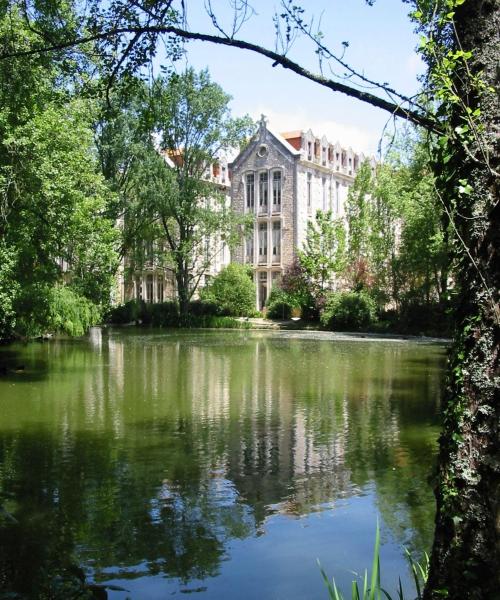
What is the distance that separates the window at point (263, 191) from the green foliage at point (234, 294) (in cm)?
636

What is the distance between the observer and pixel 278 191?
181ft

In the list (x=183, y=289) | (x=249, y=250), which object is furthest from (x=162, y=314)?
(x=249, y=250)

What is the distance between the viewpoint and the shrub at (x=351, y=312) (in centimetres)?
4341

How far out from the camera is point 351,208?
50.4 meters

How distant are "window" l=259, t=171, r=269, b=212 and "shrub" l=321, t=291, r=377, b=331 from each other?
13.9 m

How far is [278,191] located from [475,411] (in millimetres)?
52455

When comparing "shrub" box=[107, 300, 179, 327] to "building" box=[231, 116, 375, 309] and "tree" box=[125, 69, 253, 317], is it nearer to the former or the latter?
"tree" box=[125, 69, 253, 317]

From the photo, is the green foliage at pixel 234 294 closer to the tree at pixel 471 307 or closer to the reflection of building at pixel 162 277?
the reflection of building at pixel 162 277

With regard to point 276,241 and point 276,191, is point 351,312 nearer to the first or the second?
point 276,241

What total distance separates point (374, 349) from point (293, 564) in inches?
952

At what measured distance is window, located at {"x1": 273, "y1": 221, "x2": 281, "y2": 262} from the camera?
55250 millimetres

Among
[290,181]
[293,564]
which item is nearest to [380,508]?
[293,564]

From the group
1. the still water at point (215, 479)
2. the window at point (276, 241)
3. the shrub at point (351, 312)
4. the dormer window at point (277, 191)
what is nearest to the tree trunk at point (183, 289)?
the window at point (276, 241)

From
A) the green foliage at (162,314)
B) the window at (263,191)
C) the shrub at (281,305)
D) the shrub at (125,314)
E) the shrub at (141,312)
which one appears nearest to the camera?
the shrub at (281,305)
